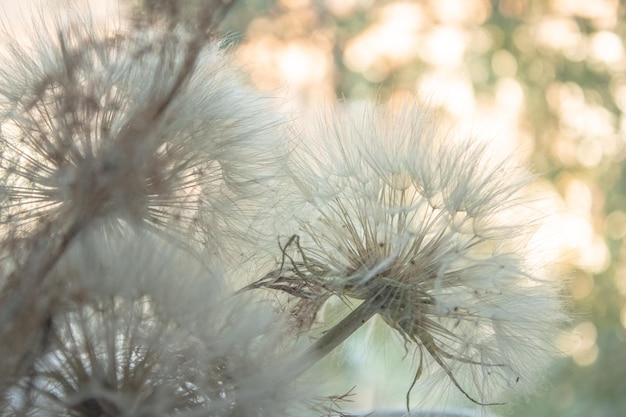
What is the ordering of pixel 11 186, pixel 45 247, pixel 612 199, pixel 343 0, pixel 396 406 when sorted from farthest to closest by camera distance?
pixel 343 0
pixel 612 199
pixel 396 406
pixel 11 186
pixel 45 247

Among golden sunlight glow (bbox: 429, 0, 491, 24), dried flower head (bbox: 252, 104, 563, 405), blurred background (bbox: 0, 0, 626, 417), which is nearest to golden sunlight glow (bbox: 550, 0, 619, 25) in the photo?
blurred background (bbox: 0, 0, 626, 417)

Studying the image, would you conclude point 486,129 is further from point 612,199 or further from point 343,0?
point 343,0

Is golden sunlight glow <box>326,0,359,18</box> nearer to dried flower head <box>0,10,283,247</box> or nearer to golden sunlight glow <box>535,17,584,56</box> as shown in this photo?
golden sunlight glow <box>535,17,584,56</box>

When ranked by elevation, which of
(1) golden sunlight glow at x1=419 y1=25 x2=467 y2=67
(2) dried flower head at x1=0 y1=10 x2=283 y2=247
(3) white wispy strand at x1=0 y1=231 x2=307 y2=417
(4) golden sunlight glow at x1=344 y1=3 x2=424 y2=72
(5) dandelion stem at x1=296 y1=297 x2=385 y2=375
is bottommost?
(5) dandelion stem at x1=296 y1=297 x2=385 y2=375

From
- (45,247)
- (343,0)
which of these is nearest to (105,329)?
(45,247)

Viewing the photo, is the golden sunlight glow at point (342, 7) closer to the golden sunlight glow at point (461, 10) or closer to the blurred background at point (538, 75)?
the blurred background at point (538, 75)

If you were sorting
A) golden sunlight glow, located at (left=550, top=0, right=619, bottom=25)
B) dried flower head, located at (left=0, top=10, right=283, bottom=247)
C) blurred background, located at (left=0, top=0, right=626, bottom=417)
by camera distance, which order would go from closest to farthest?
1. dried flower head, located at (left=0, top=10, right=283, bottom=247)
2. blurred background, located at (left=0, top=0, right=626, bottom=417)
3. golden sunlight glow, located at (left=550, top=0, right=619, bottom=25)

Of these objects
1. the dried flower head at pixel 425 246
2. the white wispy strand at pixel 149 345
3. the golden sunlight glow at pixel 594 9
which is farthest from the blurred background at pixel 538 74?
the white wispy strand at pixel 149 345
